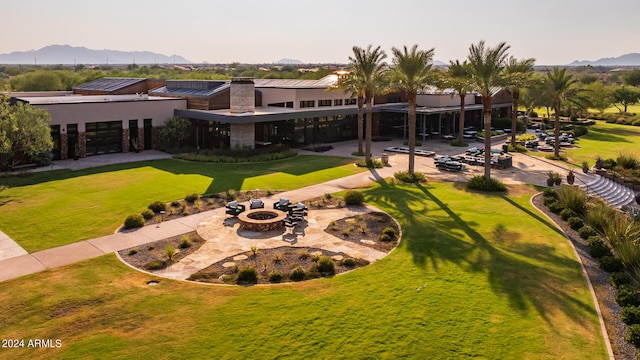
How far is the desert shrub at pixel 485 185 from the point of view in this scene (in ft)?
113

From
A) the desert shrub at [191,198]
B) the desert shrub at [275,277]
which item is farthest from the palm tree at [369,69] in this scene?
the desert shrub at [275,277]

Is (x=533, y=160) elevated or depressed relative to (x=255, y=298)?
elevated

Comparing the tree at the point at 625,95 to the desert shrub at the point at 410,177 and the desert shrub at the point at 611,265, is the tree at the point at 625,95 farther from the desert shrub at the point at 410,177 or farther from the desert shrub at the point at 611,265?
the desert shrub at the point at 611,265

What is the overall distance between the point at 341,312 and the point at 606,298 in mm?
10666

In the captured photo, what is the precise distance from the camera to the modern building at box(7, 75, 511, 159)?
146 feet

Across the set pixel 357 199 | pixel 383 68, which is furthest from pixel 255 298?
pixel 383 68

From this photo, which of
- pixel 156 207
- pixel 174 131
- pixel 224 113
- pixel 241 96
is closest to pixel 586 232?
pixel 156 207

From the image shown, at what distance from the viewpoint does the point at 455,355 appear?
1373 centimetres

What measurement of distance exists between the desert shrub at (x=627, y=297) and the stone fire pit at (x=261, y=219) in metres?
15.9

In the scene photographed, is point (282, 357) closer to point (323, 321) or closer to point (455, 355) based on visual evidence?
point (323, 321)

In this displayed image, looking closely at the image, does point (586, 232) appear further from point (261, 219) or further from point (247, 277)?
point (247, 277)

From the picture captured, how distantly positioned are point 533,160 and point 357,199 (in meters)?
26.9

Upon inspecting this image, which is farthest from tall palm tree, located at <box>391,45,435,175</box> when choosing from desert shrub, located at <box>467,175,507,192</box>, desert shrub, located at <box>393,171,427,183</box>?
desert shrub, located at <box>467,175,507,192</box>

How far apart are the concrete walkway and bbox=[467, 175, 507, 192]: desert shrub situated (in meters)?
3.21
